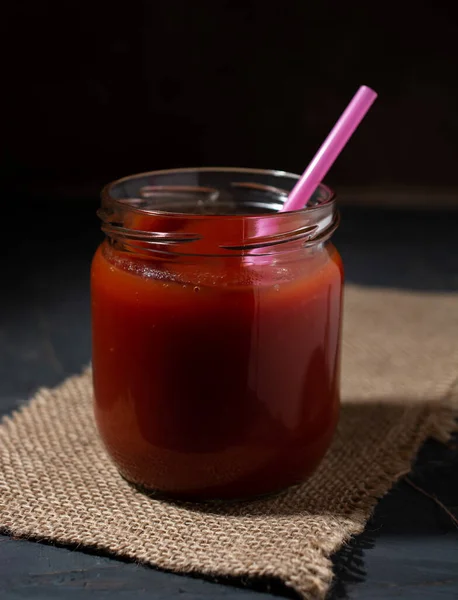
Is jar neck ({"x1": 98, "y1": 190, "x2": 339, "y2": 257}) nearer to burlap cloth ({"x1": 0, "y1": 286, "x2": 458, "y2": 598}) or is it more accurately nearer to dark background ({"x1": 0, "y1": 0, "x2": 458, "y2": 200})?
burlap cloth ({"x1": 0, "y1": 286, "x2": 458, "y2": 598})

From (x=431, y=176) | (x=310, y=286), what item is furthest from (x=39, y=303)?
(x=431, y=176)

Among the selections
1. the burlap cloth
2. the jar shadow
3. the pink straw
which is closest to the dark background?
the burlap cloth

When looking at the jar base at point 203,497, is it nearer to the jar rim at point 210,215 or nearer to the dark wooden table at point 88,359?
the dark wooden table at point 88,359

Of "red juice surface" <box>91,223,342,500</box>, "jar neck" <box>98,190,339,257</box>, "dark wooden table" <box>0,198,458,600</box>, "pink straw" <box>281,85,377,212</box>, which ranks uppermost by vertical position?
"pink straw" <box>281,85,377,212</box>

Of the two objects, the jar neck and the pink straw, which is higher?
the pink straw

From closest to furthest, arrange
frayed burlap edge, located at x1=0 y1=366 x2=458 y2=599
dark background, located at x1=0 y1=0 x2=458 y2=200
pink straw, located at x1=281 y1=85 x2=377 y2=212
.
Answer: frayed burlap edge, located at x1=0 y1=366 x2=458 y2=599 < pink straw, located at x1=281 y1=85 x2=377 y2=212 < dark background, located at x1=0 y1=0 x2=458 y2=200

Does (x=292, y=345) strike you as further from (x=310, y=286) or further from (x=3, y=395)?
(x=3, y=395)
